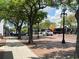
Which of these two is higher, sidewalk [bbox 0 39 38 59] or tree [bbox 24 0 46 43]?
tree [bbox 24 0 46 43]

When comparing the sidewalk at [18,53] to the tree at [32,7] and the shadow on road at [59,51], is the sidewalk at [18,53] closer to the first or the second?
the shadow on road at [59,51]

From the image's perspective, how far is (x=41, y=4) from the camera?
127 feet

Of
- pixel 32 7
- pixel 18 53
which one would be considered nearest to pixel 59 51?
pixel 18 53

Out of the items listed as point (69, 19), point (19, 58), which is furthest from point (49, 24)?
point (19, 58)

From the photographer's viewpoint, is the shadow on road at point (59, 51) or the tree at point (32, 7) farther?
the tree at point (32, 7)

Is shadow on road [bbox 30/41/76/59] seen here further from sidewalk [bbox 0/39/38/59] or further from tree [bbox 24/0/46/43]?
tree [bbox 24/0/46/43]

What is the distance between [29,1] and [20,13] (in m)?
4.61

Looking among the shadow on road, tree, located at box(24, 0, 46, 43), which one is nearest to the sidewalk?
the shadow on road

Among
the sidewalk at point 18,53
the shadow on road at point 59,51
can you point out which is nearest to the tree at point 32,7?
the shadow on road at point 59,51

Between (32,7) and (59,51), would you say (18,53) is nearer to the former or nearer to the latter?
(59,51)

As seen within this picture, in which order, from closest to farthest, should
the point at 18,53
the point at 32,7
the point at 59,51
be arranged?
the point at 18,53 < the point at 59,51 < the point at 32,7

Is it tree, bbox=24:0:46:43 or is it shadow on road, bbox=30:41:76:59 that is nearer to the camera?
shadow on road, bbox=30:41:76:59

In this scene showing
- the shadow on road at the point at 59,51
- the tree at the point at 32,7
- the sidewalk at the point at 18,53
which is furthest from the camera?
the tree at the point at 32,7

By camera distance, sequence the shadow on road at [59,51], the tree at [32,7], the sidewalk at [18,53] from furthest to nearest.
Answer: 1. the tree at [32,7]
2. the sidewalk at [18,53]
3. the shadow on road at [59,51]
